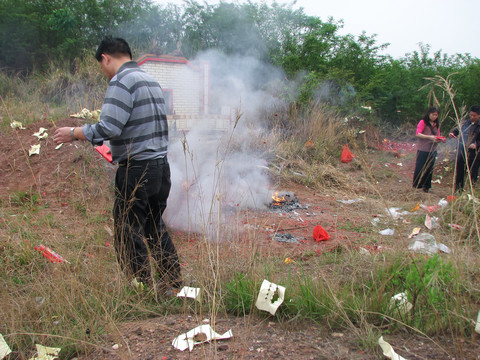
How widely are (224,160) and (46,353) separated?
138 inches

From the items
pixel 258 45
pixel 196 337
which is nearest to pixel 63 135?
pixel 196 337

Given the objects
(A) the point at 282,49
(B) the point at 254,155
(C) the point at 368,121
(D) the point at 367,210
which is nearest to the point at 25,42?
(A) the point at 282,49

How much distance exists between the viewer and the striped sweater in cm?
237

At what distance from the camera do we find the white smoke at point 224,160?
12.4 ft

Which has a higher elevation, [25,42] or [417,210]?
[25,42]

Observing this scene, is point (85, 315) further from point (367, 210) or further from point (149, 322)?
point (367, 210)

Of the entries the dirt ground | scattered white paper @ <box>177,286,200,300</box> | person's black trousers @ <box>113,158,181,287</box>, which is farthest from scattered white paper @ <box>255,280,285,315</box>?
person's black trousers @ <box>113,158,181,287</box>

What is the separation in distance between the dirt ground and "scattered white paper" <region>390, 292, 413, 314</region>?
145 mm

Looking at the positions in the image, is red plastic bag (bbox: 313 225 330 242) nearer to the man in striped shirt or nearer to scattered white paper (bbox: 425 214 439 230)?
scattered white paper (bbox: 425 214 439 230)

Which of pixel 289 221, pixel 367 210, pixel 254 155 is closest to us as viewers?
pixel 289 221

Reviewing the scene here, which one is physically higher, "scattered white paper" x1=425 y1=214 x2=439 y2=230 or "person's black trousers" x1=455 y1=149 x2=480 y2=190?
"person's black trousers" x1=455 y1=149 x2=480 y2=190

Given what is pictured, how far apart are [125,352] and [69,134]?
1.47 metres

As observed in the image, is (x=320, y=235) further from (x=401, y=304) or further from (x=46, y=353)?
(x=46, y=353)

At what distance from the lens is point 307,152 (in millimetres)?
8719
